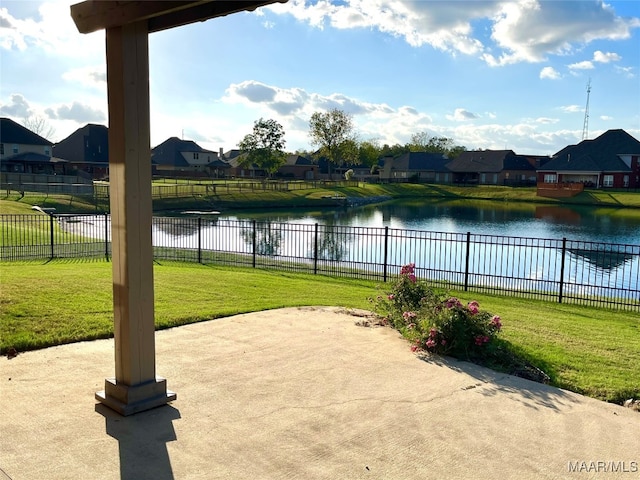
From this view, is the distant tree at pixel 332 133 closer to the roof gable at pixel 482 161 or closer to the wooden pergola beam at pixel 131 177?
the roof gable at pixel 482 161

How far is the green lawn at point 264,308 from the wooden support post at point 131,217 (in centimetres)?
241

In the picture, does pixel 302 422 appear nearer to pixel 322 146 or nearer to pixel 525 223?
pixel 525 223

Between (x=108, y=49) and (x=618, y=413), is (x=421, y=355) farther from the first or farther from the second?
(x=108, y=49)

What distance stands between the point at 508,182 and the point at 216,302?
86.0m

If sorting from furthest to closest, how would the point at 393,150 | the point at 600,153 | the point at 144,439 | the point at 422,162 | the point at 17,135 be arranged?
the point at 393,150, the point at 422,162, the point at 600,153, the point at 17,135, the point at 144,439

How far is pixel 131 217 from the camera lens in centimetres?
471

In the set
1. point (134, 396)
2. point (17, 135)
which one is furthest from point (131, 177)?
point (17, 135)

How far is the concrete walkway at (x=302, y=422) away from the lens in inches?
162

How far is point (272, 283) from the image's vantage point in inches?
494

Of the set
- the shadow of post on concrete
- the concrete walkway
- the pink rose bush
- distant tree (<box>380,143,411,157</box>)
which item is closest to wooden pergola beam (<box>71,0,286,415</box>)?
the shadow of post on concrete

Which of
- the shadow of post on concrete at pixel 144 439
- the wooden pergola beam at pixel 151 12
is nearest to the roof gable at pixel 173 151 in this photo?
the wooden pergola beam at pixel 151 12

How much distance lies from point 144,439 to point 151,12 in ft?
11.0

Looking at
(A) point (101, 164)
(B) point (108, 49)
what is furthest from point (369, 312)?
(A) point (101, 164)

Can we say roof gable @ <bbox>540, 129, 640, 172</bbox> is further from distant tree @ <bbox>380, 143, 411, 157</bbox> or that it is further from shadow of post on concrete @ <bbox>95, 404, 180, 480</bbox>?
shadow of post on concrete @ <bbox>95, 404, 180, 480</bbox>
